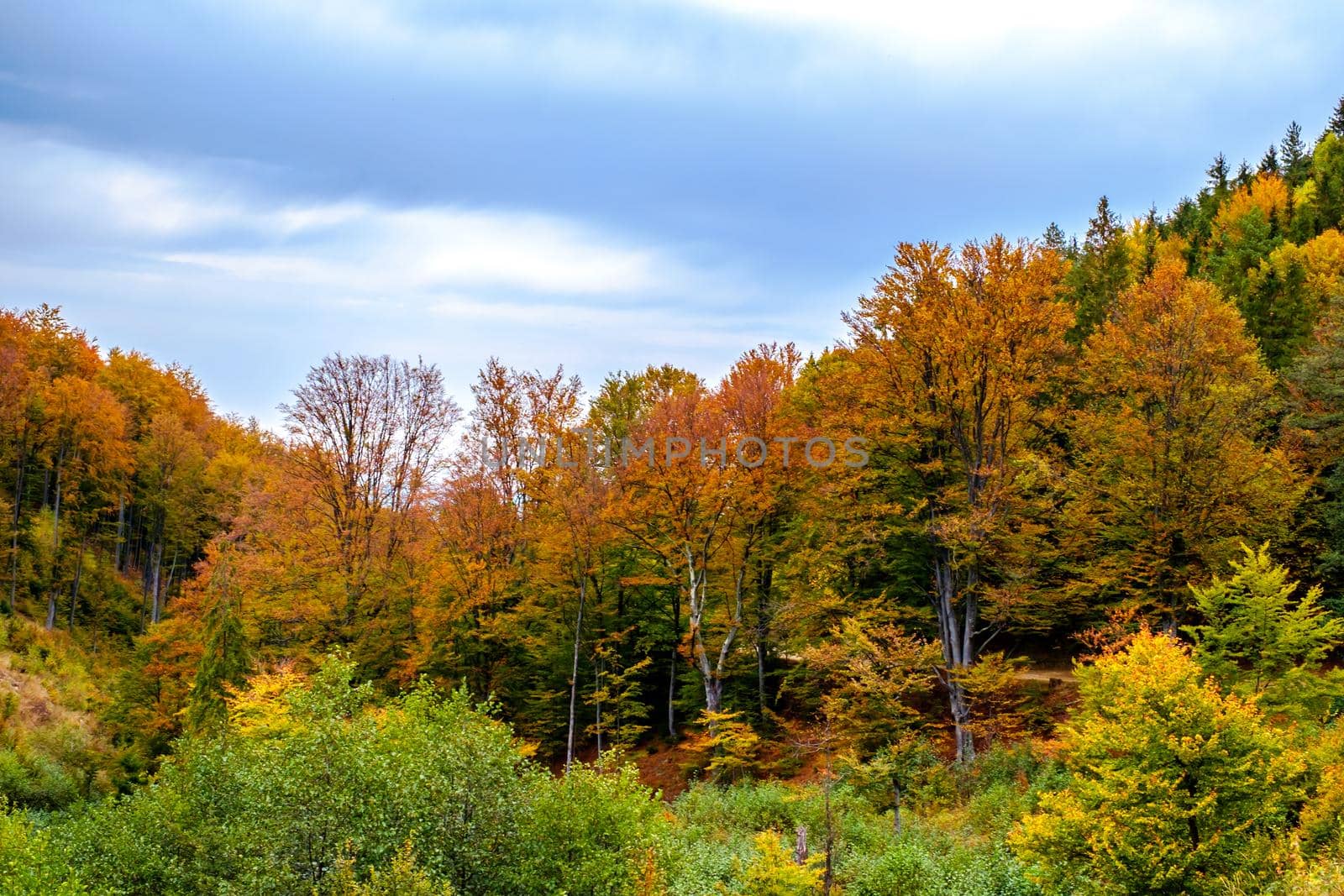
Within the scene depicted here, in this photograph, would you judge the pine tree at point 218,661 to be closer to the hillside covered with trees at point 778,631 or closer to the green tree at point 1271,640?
the hillside covered with trees at point 778,631

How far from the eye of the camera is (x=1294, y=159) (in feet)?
271

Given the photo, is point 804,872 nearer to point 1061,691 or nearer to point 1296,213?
point 1061,691

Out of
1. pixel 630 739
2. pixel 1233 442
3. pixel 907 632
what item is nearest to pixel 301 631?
pixel 630 739

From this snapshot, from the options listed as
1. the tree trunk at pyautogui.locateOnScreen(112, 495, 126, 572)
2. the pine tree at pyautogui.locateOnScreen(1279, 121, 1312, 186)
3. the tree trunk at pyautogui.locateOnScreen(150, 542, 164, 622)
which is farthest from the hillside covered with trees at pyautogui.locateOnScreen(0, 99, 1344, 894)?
the pine tree at pyautogui.locateOnScreen(1279, 121, 1312, 186)

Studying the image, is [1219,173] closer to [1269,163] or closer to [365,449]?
[1269,163]

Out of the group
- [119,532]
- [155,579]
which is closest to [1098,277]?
[155,579]

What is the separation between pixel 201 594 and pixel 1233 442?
36.1 m

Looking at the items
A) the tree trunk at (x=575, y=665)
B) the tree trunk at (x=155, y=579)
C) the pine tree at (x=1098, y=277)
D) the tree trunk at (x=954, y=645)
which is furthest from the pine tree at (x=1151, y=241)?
the tree trunk at (x=155, y=579)

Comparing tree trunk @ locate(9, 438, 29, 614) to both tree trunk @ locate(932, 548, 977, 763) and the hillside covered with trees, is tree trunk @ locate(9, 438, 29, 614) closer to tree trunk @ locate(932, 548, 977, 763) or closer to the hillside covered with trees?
the hillside covered with trees

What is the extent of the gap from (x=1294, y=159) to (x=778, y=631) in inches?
3413

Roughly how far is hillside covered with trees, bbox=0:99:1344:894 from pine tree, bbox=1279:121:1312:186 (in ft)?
147

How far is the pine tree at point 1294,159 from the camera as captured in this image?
77250 mm

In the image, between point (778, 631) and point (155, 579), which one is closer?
point (778, 631)

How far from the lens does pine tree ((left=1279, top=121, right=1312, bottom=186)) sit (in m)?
77.2
